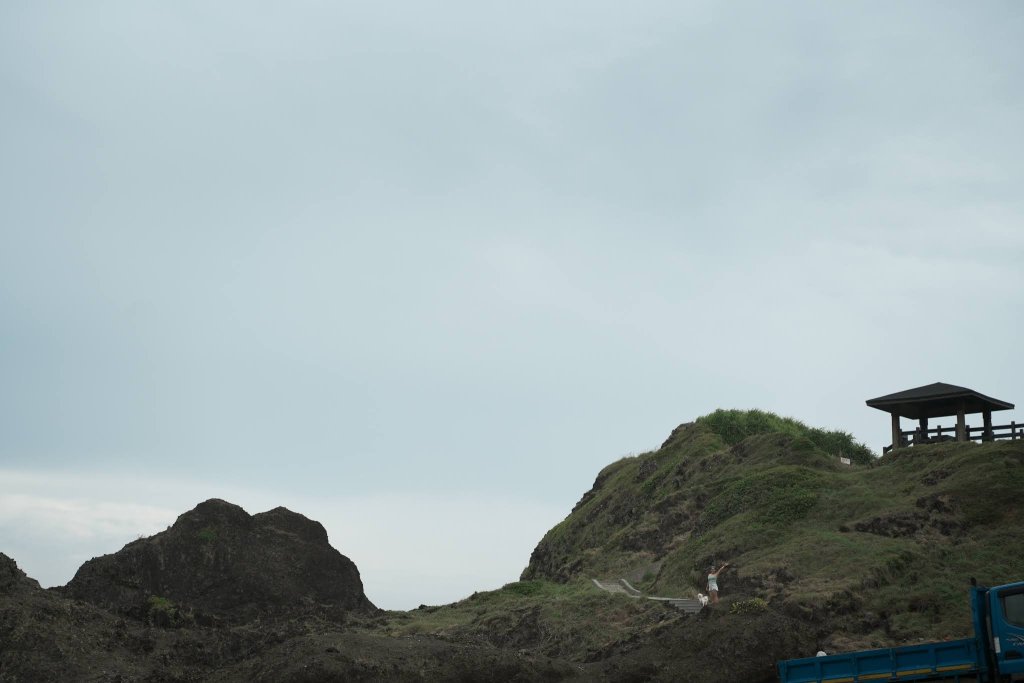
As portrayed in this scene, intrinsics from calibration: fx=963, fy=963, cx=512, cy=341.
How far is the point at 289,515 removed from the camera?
57719mm

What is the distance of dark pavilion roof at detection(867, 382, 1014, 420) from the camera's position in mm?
49844

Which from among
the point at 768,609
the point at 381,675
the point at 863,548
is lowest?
the point at 381,675

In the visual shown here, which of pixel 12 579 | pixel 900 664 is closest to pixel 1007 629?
pixel 900 664

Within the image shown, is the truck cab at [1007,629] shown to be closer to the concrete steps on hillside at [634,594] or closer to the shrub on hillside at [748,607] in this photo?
the shrub on hillside at [748,607]

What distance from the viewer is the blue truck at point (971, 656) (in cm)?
2125

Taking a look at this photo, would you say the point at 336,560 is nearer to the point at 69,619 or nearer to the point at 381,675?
the point at 69,619

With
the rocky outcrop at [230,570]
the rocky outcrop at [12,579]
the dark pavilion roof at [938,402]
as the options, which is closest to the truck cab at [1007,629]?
the dark pavilion roof at [938,402]

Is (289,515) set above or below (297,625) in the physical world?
above

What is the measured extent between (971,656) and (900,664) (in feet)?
5.30

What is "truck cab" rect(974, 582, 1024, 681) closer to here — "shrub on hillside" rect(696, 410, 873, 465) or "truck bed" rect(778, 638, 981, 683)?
"truck bed" rect(778, 638, 981, 683)

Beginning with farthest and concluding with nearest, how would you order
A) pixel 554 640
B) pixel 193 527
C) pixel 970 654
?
pixel 193 527
pixel 554 640
pixel 970 654

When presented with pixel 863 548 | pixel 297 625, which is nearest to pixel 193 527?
pixel 297 625

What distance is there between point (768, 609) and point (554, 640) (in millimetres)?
11509

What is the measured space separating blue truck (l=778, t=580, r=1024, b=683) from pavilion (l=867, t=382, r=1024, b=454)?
30237mm
